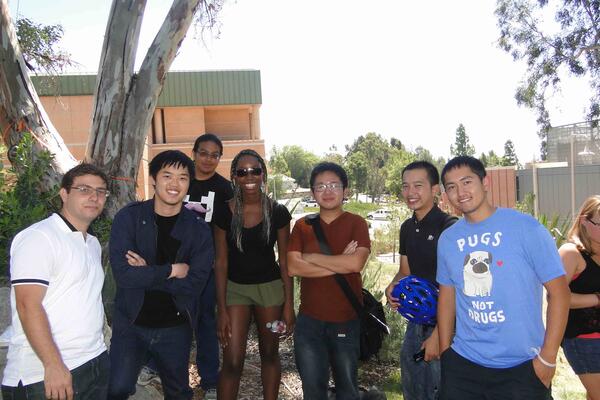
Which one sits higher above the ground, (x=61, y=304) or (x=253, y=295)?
(x=61, y=304)

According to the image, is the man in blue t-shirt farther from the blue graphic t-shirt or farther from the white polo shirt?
the white polo shirt

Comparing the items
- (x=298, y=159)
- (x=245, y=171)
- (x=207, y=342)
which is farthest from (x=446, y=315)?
(x=298, y=159)

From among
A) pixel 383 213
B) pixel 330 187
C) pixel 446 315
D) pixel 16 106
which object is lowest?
pixel 383 213

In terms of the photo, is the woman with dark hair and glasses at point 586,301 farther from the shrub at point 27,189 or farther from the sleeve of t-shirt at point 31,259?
the shrub at point 27,189

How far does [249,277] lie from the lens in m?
3.84

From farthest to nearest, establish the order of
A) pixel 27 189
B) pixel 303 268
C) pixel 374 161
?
→ 1. pixel 374 161
2. pixel 27 189
3. pixel 303 268

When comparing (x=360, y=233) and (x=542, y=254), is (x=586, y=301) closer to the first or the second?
(x=542, y=254)

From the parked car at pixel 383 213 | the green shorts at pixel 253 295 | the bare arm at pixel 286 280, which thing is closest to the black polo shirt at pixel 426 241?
the bare arm at pixel 286 280

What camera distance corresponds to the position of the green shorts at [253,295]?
3.83 m

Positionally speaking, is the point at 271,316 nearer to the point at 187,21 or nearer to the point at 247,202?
the point at 247,202

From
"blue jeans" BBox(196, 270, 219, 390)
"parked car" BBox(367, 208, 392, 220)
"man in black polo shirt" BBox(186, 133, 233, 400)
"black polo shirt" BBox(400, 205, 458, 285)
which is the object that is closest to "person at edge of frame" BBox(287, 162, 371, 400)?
"black polo shirt" BBox(400, 205, 458, 285)

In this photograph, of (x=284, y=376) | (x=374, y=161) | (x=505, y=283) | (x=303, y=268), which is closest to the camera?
(x=505, y=283)

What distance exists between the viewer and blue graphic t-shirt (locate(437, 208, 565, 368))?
2709 millimetres

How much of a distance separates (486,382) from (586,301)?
97cm
